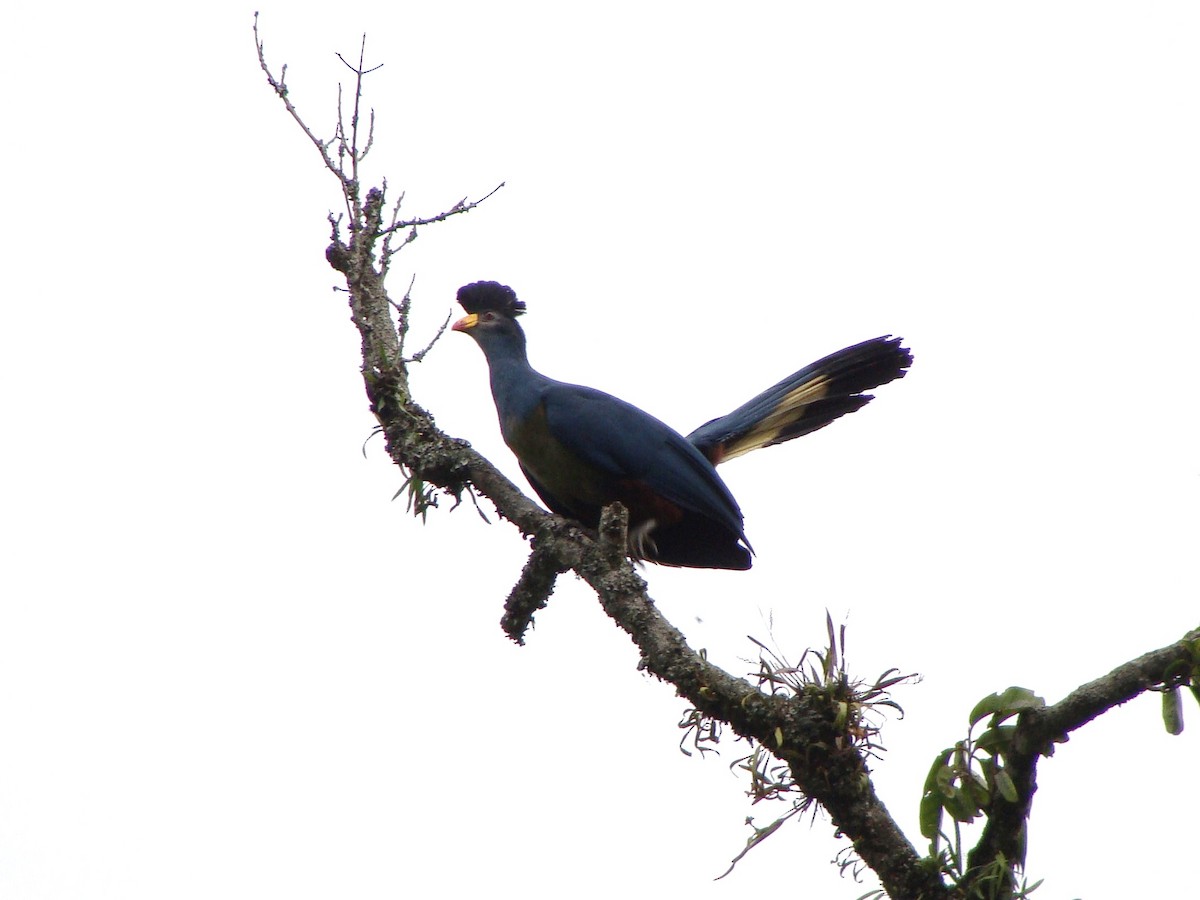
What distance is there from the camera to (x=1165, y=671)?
2.31m

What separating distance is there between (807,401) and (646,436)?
943 mm

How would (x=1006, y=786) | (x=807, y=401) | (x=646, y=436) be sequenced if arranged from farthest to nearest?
(x=807, y=401) → (x=646, y=436) → (x=1006, y=786)

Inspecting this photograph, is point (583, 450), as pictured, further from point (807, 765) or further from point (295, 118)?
point (807, 765)

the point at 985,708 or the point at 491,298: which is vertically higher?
the point at 491,298

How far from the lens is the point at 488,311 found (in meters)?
5.50

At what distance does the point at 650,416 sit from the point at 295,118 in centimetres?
178

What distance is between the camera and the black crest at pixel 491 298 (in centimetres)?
550

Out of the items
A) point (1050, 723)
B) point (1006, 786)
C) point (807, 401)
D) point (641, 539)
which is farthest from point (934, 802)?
point (807, 401)

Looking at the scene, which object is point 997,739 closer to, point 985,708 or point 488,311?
point 985,708

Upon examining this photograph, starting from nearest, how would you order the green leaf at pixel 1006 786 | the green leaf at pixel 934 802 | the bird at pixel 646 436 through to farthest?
the green leaf at pixel 1006 786, the green leaf at pixel 934 802, the bird at pixel 646 436

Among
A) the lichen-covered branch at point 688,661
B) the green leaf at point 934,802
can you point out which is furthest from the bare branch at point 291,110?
the green leaf at point 934,802

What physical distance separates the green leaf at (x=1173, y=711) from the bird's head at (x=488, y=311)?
3519 millimetres

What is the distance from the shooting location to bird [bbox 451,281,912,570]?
15.5ft

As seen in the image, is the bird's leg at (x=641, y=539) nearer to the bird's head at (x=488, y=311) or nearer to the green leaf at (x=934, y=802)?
the bird's head at (x=488, y=311)
